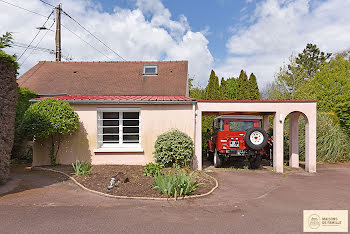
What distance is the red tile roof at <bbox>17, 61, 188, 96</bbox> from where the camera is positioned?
13976 mm

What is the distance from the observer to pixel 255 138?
9930 mm

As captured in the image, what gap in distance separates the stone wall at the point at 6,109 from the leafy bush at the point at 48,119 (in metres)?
1.87

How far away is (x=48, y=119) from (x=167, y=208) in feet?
18.8

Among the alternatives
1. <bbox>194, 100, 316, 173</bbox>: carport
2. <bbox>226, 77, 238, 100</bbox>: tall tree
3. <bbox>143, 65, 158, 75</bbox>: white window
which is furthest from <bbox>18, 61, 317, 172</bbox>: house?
<bbox>226, 77, 238, 100</bbox>: tall tree

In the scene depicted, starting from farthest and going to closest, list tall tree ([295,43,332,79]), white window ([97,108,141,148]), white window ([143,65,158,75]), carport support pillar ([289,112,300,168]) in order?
tall tree ([295,43,332,79]) < white window ([143,65,158,75]) < carport support pillar ([289,112,300,168]) < white window ([97,108,141,148])

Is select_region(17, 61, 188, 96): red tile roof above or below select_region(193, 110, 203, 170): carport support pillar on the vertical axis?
above

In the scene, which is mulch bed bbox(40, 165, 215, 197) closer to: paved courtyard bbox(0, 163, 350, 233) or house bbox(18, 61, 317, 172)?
paved courtyard bbox(0, 163, 350, 233)

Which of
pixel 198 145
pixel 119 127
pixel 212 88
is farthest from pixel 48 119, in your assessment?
pixel 212 88

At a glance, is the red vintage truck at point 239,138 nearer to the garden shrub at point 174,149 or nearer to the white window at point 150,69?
the garden shrub at point 174,149

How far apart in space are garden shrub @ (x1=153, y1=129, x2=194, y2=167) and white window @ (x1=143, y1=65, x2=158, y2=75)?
23.9ft

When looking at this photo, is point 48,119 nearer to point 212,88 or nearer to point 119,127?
point 119,127

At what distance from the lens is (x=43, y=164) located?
973 cm

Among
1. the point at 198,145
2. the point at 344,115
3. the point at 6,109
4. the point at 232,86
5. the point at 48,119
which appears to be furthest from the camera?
the point at 232,86

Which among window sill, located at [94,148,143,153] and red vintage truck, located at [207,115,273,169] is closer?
window sill, located at [94,148,143,153]
